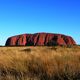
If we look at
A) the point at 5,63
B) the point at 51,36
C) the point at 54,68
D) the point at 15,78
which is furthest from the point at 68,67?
the point at 51,36

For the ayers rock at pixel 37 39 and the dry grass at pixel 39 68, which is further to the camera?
the ayers rock at pixel 37 39

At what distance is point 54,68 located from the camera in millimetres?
8617

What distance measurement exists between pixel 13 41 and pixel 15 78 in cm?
15411

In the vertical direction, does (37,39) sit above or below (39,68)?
below

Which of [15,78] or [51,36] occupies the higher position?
[15,78]

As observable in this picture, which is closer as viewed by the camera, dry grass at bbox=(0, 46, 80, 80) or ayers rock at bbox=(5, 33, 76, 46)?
dry grass at bbox=(0, 46, 80, 80)

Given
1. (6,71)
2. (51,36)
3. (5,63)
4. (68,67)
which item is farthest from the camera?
(51,36)

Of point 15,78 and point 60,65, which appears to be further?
point 60,65

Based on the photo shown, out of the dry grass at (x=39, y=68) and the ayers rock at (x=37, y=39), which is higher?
the dry grass at (x=39, y=68)

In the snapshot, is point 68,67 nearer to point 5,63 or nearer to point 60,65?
point 60,65

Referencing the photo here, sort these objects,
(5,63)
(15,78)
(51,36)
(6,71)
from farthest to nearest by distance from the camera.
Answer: (51,36) → (5,63) → (6,71) → (15,78)

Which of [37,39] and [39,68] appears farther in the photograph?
[37,39]

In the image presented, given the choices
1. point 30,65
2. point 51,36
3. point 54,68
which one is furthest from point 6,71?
point 51,36

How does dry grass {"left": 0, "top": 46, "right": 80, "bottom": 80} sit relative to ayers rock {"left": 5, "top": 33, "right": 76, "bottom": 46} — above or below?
above
